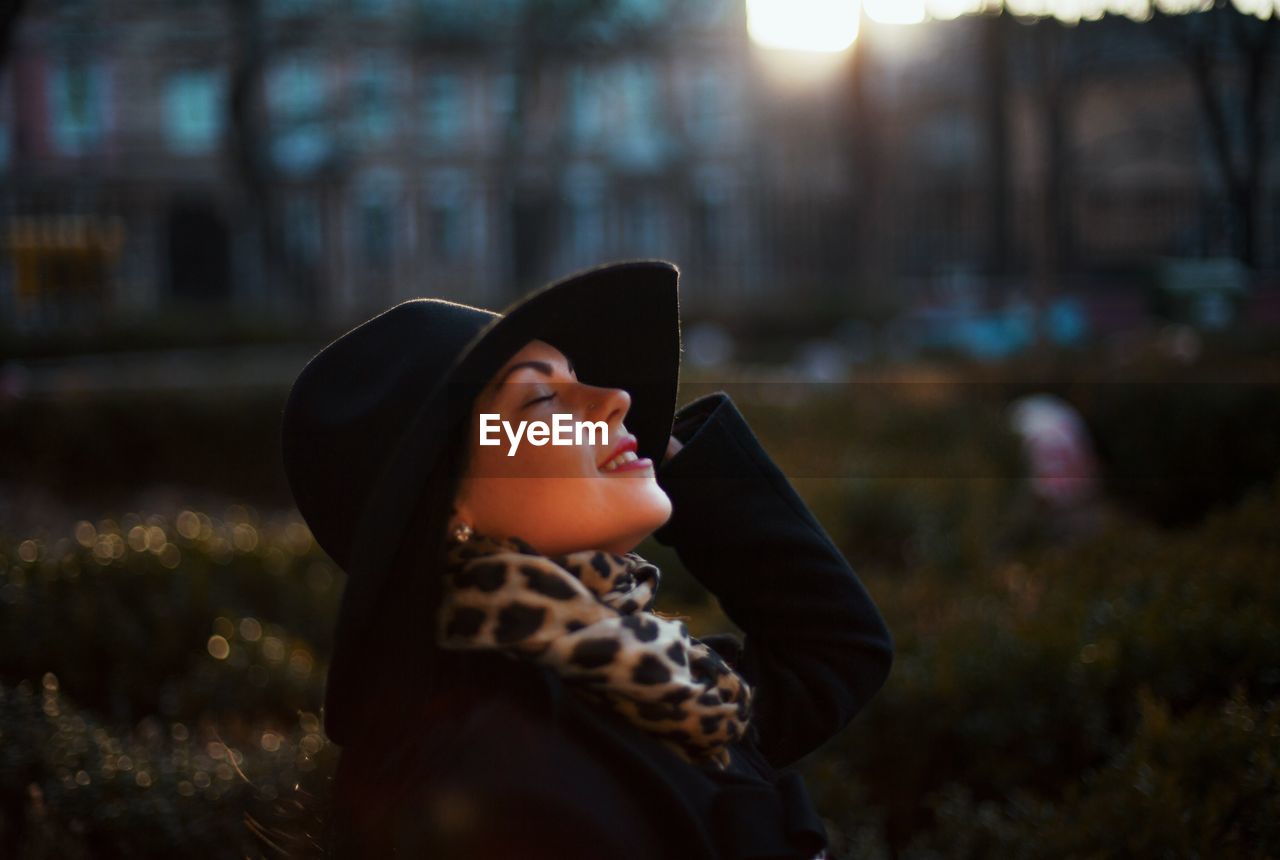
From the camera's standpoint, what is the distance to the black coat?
1493 mm

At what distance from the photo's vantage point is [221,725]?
11.4 ft

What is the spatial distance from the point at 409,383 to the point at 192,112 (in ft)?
92.5

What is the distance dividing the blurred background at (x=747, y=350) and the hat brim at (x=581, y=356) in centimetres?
77

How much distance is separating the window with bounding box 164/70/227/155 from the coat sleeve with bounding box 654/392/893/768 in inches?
1081

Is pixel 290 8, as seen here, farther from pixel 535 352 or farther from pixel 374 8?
pixel 535 352

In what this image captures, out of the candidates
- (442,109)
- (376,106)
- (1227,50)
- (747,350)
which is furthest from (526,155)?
(1227,50)

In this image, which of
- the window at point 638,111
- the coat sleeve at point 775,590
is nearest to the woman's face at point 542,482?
the coat sleeve at point 775,590

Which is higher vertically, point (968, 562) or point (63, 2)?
point (63, 2)

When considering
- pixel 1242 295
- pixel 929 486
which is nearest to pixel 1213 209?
pixel 1242 295

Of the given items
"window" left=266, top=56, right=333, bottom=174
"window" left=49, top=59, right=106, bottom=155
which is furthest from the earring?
"window" left=49, top=59, right=106, bottom=155

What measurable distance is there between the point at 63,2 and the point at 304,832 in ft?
55.4

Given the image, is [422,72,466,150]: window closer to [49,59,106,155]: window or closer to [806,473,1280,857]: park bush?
[49,59,106,155]: window

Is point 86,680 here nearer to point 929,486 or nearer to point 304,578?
point 304,578

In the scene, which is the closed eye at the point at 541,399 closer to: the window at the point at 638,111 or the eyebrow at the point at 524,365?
the eyebrow at the point at 524,365
